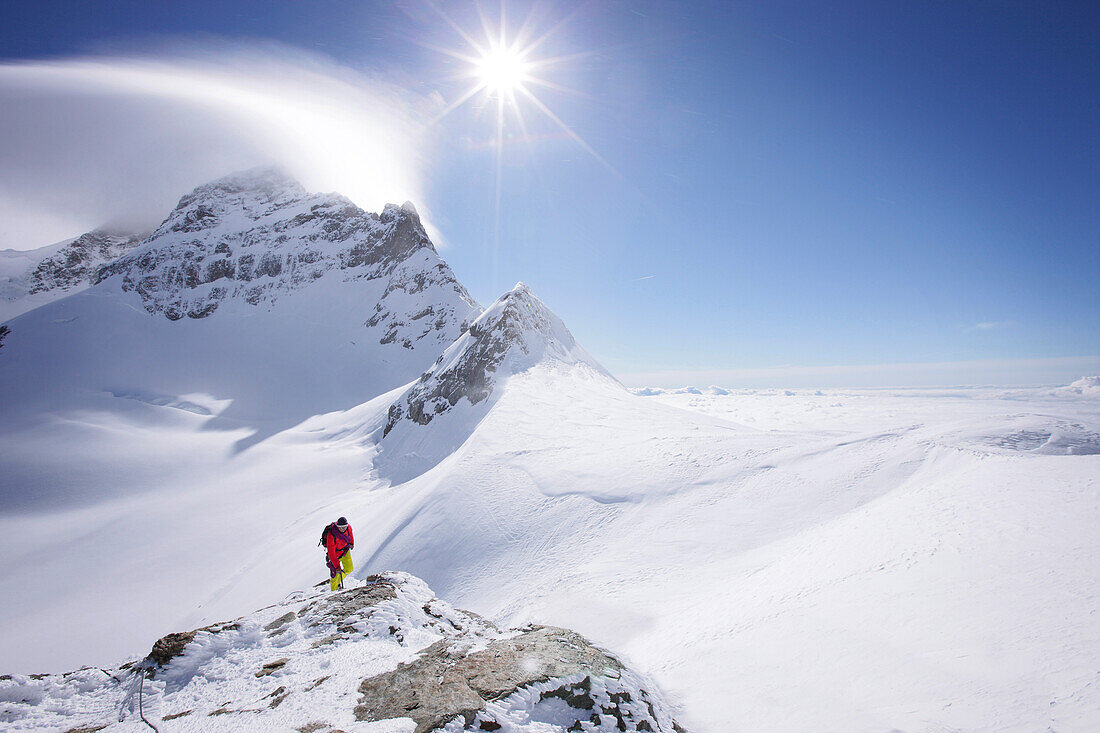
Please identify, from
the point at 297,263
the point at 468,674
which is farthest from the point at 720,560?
the point at 297,263

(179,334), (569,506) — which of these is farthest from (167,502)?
(179,334)

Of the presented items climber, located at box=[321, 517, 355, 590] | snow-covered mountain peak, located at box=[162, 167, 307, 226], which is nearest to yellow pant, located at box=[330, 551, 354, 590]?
climber, located at box=[321, 517, 355, 590]

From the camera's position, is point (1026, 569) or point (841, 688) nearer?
point (841, 688)

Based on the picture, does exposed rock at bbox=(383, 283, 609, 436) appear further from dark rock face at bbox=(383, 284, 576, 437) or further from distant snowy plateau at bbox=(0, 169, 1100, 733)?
distant snowy plateau at bbox=(0, 169, 1100, 733)

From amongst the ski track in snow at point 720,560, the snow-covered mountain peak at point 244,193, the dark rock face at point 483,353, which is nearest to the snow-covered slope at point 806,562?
the ski track in snow at point 720,560

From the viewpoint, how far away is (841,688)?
4445 millimetres

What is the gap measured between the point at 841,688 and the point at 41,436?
72266 mm

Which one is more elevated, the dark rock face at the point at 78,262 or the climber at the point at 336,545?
the dark rock face at the point at 78,262

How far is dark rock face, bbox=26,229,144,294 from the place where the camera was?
4419 inches

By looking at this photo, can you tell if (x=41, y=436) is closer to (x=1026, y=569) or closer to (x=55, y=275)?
(x=1026, y=569)

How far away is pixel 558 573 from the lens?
10891 mm

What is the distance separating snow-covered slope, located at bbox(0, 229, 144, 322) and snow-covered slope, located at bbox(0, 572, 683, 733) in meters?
158

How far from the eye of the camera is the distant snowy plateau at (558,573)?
3982 millimetres

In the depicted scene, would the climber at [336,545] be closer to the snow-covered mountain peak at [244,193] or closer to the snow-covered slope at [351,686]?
the snow-covered slope at [351,686]
